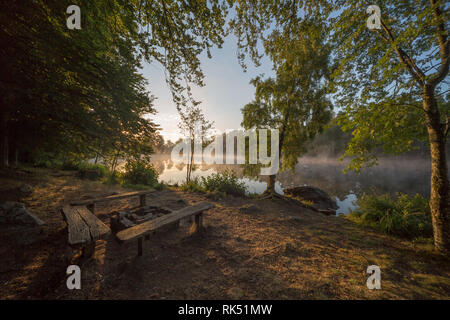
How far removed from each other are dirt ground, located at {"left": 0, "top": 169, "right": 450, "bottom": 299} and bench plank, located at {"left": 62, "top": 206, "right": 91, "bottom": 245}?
63cm

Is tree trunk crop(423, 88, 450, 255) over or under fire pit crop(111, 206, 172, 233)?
over

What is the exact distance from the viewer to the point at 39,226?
3.57 m

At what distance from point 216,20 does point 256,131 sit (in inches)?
236

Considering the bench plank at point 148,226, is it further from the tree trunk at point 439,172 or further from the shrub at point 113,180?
the shrub at point 113,180

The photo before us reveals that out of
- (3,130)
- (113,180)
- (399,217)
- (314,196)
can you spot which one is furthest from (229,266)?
(3,130)

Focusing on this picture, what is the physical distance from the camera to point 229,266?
277 cm

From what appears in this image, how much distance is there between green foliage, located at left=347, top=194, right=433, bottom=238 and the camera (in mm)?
4535

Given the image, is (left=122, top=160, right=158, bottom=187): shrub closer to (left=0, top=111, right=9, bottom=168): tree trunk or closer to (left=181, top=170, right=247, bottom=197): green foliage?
(left=181, top=170, right=247, bottom=197): green foliage

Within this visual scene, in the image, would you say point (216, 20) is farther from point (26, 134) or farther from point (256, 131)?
point (26, 134)

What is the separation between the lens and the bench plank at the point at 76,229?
85.0 inches

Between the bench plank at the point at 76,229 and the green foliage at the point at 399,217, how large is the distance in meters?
7.80

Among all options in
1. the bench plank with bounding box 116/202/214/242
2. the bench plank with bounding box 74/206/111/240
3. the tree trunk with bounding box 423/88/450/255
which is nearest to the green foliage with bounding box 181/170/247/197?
the bench plank with bounding box 116/202/214/242

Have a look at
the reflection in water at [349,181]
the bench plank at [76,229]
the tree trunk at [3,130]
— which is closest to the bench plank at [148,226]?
the bench plank at [76,229]

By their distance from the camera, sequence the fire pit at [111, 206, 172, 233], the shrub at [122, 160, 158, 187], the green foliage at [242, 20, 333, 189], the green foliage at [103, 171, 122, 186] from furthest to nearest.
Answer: the shrub at [122, 160, 158, 187]
the green foliage at [103, 171, 122, 186]
the green foliage at [242, 20, 333, 189]
the fire pit at [111, 206, 172, 233]
